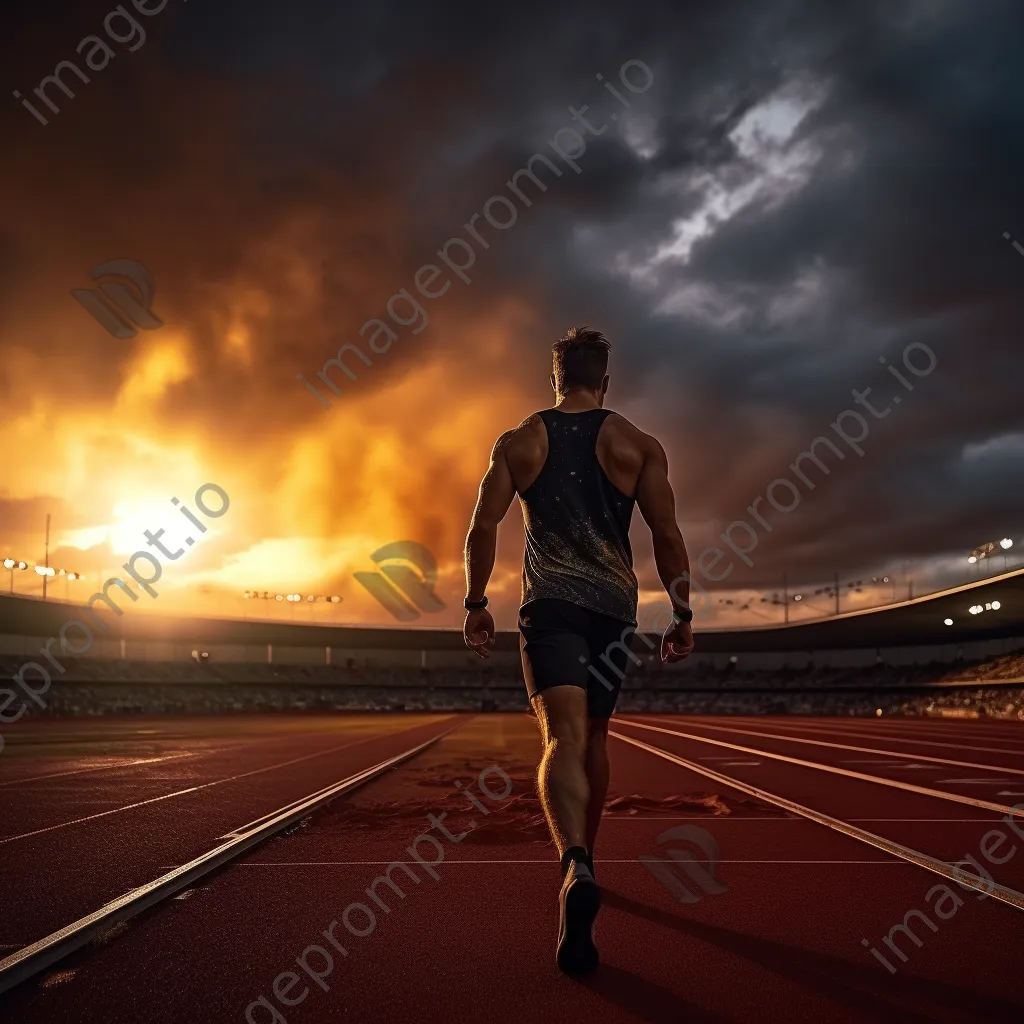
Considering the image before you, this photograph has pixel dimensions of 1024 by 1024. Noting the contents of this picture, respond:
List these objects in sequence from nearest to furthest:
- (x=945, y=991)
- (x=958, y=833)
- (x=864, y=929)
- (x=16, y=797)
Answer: (x=945, y=991) < (x=864, y=929) < (x=958, y=833) < (x=16, y=797)

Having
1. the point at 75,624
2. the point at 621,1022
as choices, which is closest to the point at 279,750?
the point at 621,1022

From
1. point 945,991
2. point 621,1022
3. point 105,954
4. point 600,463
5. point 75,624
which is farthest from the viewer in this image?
point 75,624

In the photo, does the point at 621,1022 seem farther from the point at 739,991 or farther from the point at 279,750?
the point at 279,750

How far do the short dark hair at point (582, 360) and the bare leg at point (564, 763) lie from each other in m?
1.24

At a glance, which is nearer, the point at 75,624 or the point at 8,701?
the point at 8,701

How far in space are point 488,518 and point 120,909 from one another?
2.01m

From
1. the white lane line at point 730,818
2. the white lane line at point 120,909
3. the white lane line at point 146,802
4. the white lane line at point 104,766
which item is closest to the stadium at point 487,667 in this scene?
the white lane line at point 104,766

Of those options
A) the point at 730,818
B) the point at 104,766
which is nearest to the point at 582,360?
the point at 730,818

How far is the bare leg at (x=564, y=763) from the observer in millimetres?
2957

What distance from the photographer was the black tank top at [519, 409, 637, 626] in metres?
3.40

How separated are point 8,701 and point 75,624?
299 inches

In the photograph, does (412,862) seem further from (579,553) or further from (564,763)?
(579,553)

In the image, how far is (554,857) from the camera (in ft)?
15.7

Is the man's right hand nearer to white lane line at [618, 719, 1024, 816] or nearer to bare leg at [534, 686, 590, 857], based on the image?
bare leg at [534, 686, 590, 857]
